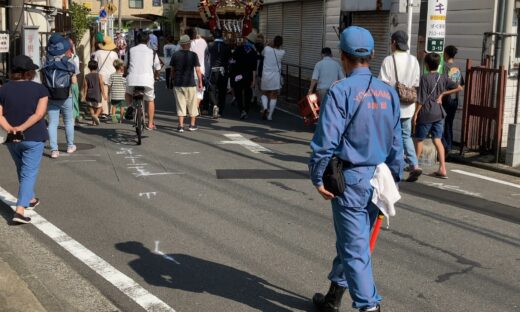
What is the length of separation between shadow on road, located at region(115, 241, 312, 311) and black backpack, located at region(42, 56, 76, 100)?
4735 millimetres

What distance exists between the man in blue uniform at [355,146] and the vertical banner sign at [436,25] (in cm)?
685

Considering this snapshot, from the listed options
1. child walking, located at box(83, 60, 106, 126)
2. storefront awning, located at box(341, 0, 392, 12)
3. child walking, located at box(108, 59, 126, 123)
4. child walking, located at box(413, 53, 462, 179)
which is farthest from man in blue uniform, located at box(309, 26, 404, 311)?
storefront awning, located at box(341, 0, 392, 12)

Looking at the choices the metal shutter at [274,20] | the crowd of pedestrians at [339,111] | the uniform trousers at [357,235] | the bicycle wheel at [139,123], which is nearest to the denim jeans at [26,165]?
the crowd of pedestrians at [339,111]

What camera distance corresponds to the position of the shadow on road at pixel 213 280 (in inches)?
192

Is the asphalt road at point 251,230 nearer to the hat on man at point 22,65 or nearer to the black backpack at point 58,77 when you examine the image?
the black backpack at point 58,77

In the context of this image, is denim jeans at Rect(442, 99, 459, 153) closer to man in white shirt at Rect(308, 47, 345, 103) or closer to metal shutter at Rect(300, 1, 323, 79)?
man in white shirt at Rect(308, 47, 345, 103)

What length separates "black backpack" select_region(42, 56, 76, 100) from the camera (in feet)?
32.9

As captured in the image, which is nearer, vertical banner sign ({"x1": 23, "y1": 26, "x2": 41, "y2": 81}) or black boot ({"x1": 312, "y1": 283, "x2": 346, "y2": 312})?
black boot ({"x1": 312, "y1": 283, "x2": 346, "y2": 312})

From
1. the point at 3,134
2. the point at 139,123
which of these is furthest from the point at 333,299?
the point at 139,123

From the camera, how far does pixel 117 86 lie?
1345 centimetres

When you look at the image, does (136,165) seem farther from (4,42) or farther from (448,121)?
(448,121)

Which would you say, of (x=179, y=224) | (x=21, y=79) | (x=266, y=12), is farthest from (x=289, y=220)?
(x=266, y=12)

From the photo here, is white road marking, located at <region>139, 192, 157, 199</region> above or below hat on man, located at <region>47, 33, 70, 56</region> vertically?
below

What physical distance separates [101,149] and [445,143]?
18.5 ft
